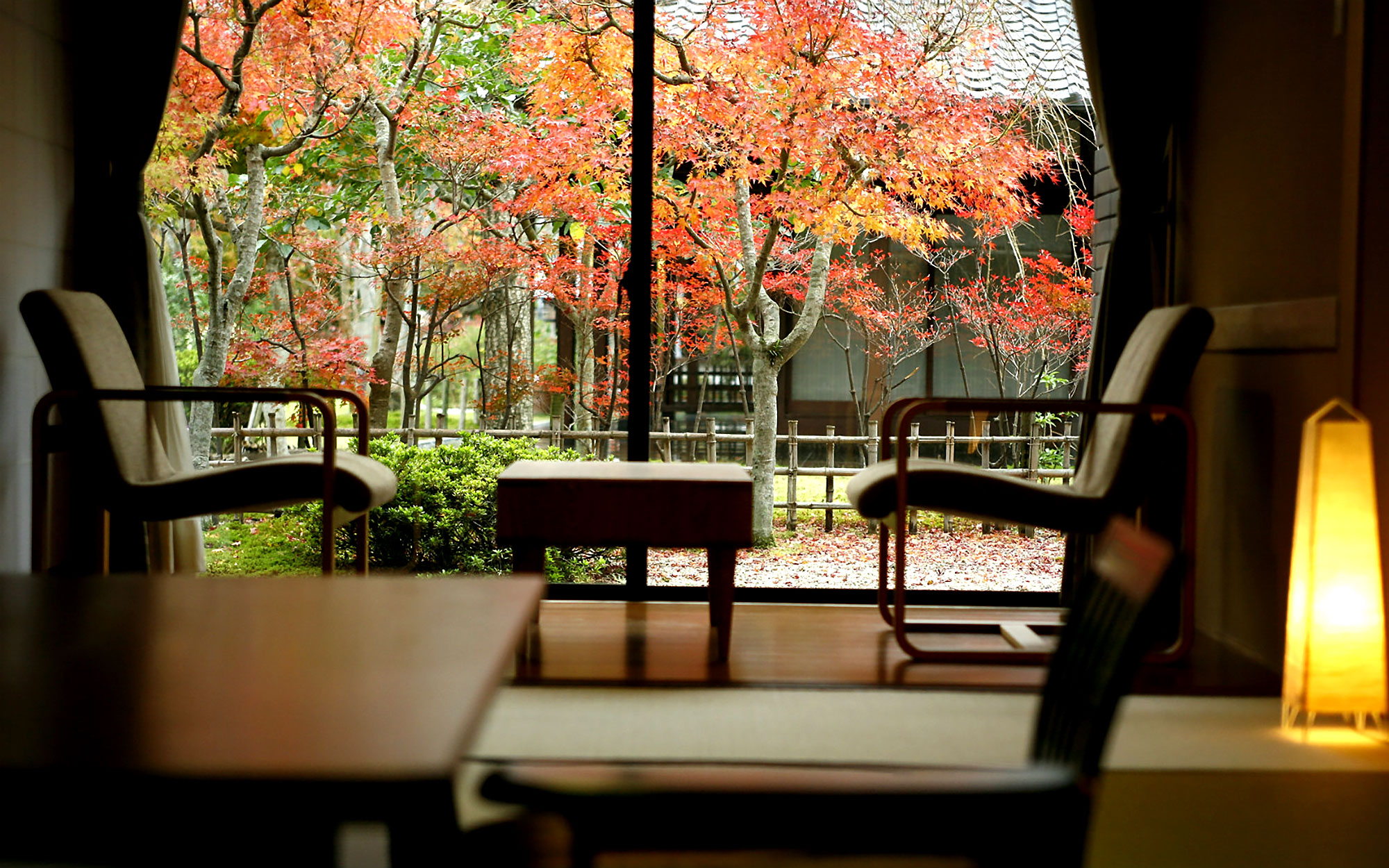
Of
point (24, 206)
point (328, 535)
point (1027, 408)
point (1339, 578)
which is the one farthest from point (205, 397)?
point (1339, 578)

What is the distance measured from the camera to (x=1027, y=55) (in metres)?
4.59

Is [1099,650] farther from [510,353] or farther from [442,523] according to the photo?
[510,353]

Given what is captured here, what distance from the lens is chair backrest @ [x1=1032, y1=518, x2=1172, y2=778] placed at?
983 mm

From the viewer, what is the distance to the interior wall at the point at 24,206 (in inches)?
133

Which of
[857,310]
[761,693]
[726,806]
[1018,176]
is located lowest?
[761,693]

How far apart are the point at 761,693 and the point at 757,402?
2064 mm

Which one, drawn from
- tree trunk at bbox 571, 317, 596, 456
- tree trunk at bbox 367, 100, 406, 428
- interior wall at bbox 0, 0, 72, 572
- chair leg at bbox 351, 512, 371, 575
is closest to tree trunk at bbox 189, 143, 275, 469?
tree trunk at bbox 367, 100, 406, 428

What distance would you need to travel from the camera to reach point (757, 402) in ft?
15.6

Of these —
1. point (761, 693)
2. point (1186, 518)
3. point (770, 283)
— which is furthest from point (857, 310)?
point (761, 693)

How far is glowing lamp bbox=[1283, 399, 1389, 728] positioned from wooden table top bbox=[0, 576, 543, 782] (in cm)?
198

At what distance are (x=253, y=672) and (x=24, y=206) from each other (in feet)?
10.1

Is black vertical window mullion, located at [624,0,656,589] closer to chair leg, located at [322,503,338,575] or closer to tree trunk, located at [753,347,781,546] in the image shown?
tree trunk, located at [753,347,781,546]

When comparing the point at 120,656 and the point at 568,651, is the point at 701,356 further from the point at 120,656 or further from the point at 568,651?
the point at 120,656

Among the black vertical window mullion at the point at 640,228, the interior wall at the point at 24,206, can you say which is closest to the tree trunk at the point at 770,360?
the black vertical window mullion at the point at 640,228
